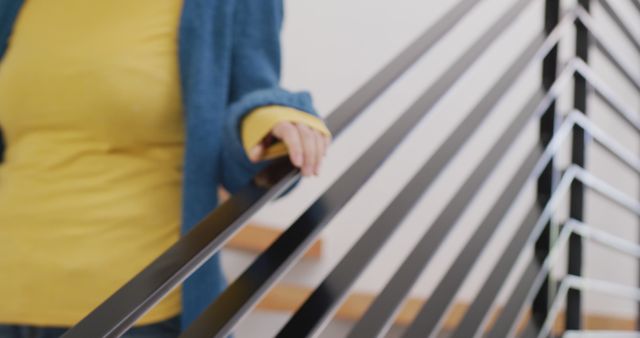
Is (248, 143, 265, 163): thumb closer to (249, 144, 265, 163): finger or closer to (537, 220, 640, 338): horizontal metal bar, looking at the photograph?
(249, 144, 265, 163): finger

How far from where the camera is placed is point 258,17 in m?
0.88

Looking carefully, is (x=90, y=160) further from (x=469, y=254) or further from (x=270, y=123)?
(x=469, y=254)

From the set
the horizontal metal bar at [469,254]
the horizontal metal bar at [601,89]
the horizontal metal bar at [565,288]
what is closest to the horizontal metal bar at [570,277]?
the horizontal metal bar at [565,288]

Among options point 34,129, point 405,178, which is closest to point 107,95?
point 34,129

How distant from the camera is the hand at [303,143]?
0.69m

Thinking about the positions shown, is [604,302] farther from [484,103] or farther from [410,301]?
[484,103]

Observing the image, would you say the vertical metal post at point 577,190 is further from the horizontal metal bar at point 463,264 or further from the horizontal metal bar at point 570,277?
the horizontal metal bar at point 463,264

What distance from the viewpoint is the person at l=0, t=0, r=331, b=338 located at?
802mm

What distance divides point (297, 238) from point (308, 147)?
0.08 metres

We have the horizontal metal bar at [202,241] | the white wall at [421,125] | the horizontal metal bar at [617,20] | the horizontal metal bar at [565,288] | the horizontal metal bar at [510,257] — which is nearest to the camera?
the horizontal metal bar at [202,241]

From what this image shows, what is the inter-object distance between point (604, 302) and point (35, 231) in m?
1.94

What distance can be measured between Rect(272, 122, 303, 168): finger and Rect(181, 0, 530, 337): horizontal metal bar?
2.1 inches

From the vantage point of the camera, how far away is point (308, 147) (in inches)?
27.2

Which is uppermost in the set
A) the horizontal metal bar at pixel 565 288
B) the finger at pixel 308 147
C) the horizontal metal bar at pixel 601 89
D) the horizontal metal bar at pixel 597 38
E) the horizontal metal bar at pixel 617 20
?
A: the horizontal metal bar at pixel 617 20
